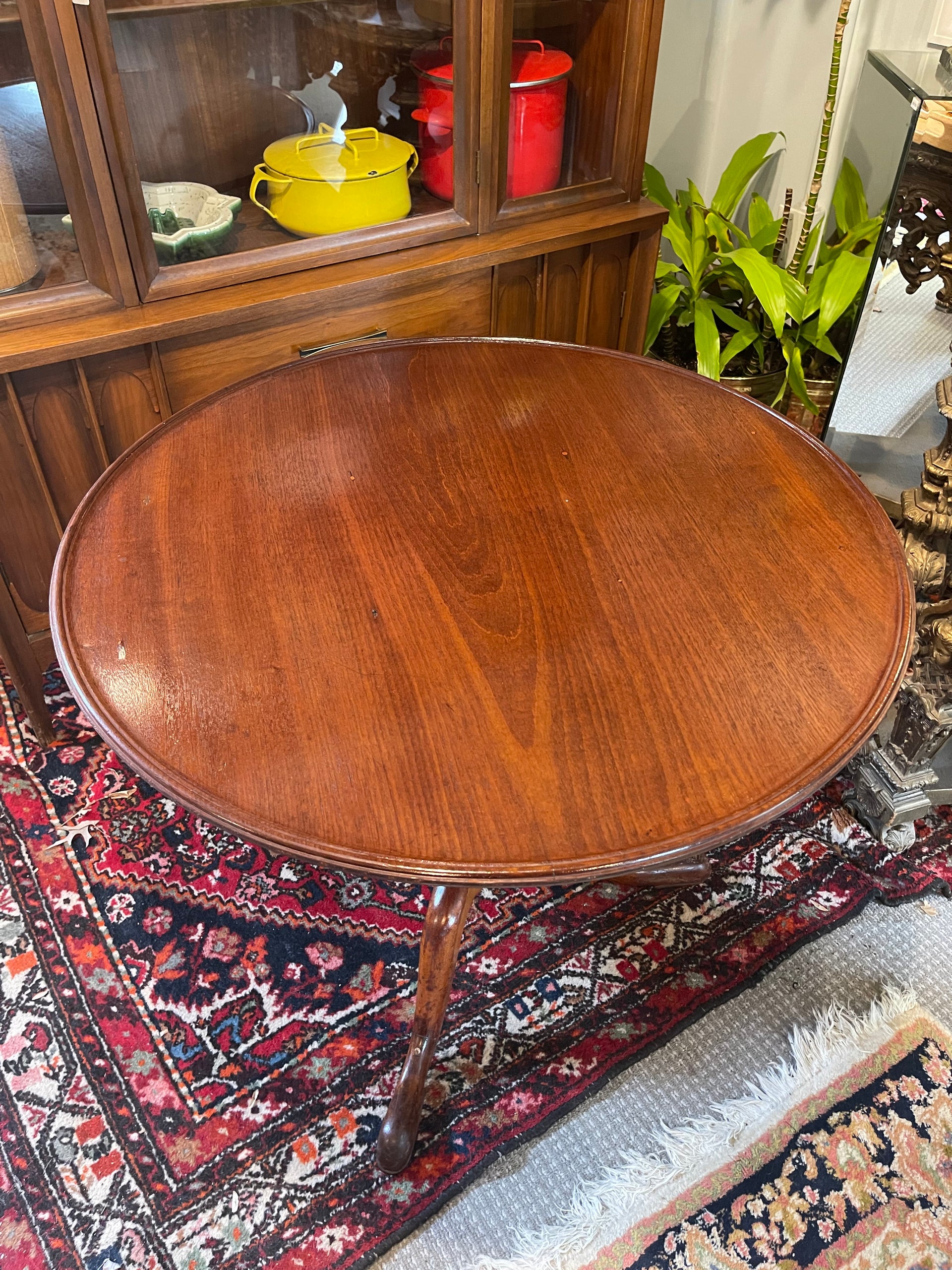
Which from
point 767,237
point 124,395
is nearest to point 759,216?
point 767,237

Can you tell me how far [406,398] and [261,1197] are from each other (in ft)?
2.62

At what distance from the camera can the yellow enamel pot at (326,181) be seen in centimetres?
116

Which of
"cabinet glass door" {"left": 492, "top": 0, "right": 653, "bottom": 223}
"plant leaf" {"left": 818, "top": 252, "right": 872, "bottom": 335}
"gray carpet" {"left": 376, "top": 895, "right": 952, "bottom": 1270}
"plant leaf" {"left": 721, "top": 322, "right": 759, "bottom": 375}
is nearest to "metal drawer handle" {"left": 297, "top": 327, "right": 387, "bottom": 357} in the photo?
"cabinet glass door" {"left": 492, "top": 0, "right": 653, "bottom": 223}

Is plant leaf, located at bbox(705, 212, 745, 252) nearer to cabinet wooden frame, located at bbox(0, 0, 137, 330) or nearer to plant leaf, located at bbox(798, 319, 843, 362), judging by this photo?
plant leaf, located at bbox(798, 319, 843, 362)

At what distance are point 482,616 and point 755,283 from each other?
1.09 m

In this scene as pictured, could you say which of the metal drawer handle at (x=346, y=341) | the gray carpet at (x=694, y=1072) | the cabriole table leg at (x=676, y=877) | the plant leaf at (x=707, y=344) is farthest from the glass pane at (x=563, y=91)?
the gray carpet at (x=694, y=1072)

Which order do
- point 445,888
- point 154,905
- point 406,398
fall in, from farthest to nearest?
1. point 154,905
2. point 406,398
3. point 445,888

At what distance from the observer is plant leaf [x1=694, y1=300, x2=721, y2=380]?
159 centimetres

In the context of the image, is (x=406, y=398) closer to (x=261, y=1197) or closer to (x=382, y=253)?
(x=382, y=253)

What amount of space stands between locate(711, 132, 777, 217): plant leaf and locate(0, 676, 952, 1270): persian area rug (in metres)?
1.09

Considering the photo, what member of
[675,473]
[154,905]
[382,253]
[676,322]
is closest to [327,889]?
[154,905]

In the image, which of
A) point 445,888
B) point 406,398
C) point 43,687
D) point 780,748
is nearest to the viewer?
point 780,748

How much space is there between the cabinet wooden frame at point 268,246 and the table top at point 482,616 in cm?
20

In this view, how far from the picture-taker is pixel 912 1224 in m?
0.87
